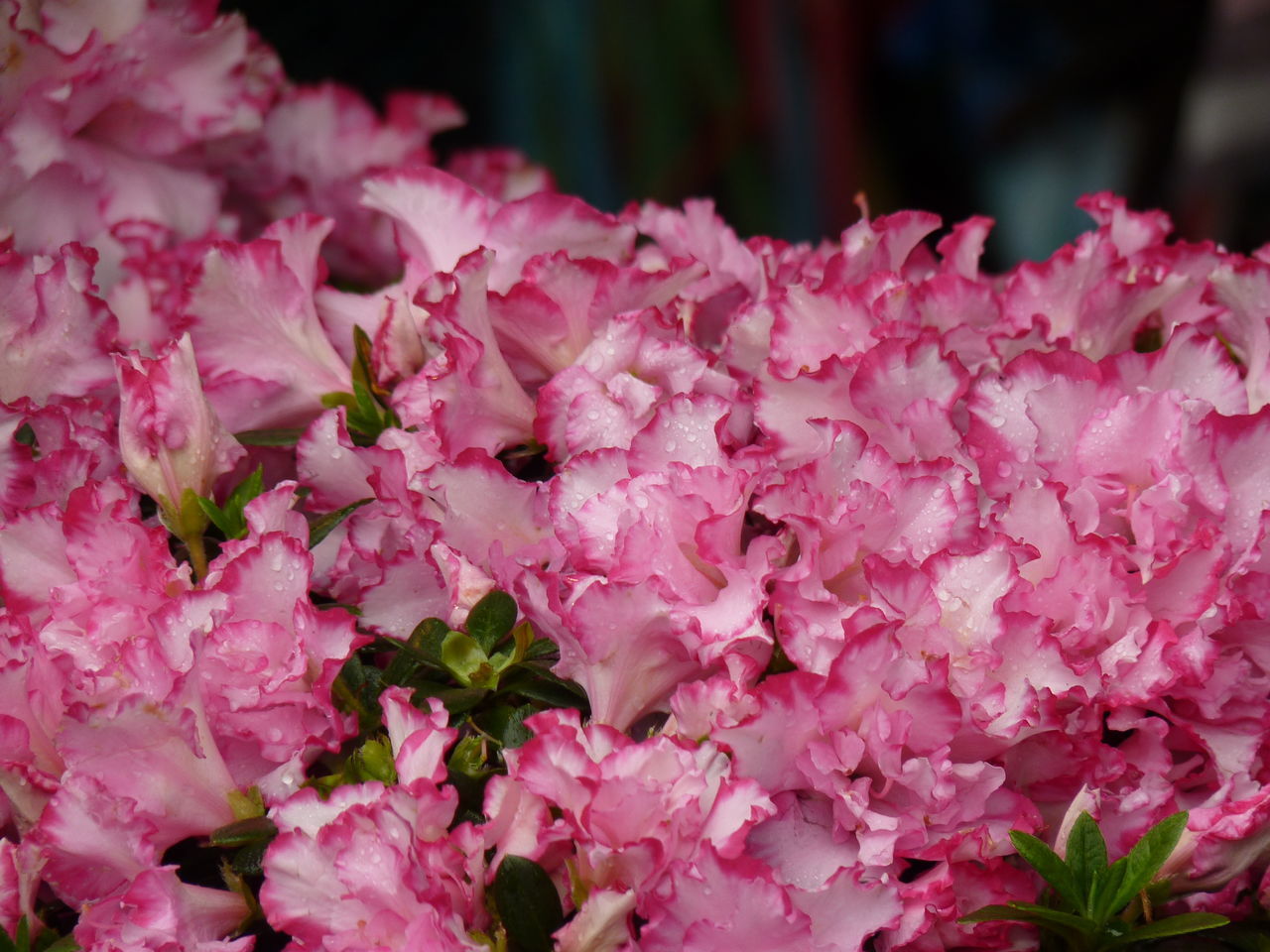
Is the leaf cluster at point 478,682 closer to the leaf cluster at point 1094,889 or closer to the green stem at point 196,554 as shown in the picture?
the green stem at point 196,554

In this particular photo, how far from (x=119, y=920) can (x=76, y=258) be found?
35cm

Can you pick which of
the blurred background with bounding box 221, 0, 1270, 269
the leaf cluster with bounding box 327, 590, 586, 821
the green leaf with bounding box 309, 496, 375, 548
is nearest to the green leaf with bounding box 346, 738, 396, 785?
the leaf cluster with bounding box 327, 590, 586, 821

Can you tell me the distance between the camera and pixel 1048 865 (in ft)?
1.71

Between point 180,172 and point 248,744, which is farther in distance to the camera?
point 180,172

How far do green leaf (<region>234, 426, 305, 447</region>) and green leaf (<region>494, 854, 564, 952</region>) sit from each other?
265 mm

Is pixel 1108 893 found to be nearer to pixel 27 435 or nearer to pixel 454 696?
pixel 454 696

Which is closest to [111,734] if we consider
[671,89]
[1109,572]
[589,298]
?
[589,298]

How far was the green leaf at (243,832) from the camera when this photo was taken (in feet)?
1.76

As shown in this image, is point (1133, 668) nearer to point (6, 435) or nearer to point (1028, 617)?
point (1028, 617)

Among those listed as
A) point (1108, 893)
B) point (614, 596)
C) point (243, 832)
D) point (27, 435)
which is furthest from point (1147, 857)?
point (27, 435)

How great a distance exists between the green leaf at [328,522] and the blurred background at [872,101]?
5.97 feet

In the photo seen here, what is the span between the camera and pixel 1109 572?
55cm

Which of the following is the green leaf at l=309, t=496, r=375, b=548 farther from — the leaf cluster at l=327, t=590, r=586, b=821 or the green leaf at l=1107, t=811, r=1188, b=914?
the green leaf at l=1107, t=811, r=1188, b=914

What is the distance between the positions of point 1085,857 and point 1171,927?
0.04 metres
